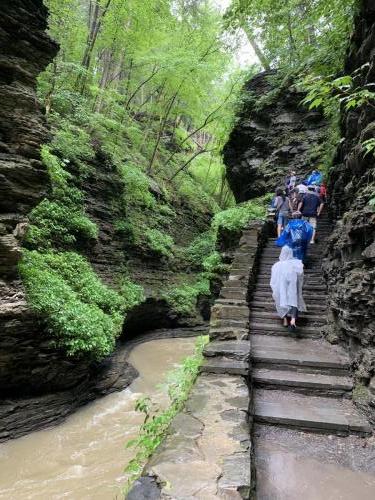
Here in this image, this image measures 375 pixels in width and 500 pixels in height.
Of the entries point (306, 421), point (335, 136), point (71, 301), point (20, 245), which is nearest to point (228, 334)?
point (306, 421)

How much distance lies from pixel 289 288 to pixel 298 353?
1305 mm

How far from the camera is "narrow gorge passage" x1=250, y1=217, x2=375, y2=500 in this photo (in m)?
3.21

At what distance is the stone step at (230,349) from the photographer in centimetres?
494

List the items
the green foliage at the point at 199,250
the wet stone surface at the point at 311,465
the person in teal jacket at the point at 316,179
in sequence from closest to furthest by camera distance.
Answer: the wet stone surface at the point at 311,465 → the person in teal jacket at the point at 316,179 → the green foliage at the point at 199,250

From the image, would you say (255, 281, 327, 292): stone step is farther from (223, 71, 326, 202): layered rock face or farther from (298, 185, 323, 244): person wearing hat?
(223, 71, 326, 202): layered rock face

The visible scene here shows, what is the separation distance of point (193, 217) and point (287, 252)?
13908 millimetres

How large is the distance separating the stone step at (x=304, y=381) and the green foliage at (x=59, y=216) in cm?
708

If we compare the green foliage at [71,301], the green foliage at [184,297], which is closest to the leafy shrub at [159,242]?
the green foliage at [184,297]

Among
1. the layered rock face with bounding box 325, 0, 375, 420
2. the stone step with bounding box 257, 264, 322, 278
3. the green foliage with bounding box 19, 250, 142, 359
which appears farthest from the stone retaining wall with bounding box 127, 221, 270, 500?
the green foliage with bounding box 19, 250, 142, 359

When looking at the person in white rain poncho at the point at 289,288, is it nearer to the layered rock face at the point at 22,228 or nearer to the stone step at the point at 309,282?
the stone step at the point at 309,282

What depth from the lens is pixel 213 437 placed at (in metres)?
3.14

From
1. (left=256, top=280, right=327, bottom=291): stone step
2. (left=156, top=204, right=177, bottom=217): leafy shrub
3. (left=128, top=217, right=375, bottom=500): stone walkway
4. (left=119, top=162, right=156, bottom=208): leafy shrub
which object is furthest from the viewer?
(left=156, top=204, right=177, bottom=217): leafy shrub

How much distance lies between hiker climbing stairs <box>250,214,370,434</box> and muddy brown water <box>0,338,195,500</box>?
1685mm

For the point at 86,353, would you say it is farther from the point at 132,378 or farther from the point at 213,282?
the point at 213,282
